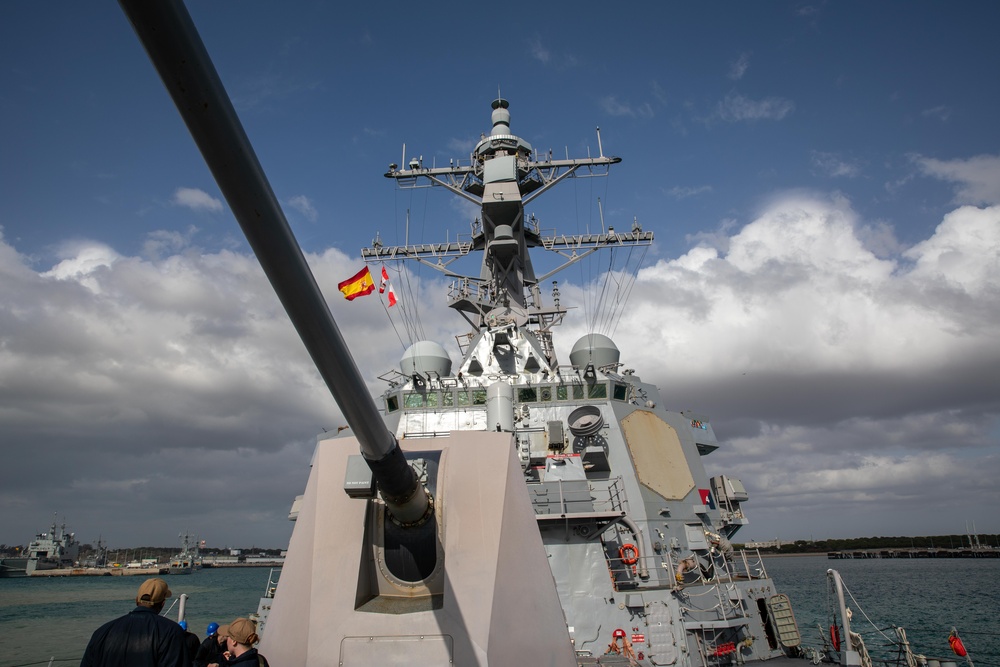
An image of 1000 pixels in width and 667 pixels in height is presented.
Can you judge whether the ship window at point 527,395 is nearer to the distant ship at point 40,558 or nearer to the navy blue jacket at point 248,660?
the navy blue jacket at point 248,660

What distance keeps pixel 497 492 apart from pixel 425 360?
10.9 m

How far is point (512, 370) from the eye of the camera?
493 inches

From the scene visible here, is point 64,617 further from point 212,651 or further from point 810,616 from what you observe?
point 212,651

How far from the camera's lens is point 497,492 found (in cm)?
359

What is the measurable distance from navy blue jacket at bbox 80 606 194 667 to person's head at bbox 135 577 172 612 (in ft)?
0.16

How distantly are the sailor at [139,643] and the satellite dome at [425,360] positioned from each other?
455 inches

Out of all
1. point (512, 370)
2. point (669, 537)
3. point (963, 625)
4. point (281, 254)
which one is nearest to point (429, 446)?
point (281, 254)

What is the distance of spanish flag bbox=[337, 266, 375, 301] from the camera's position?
11211 millimetres

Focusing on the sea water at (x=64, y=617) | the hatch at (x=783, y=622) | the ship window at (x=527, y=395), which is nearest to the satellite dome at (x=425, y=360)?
the ship window at (x=527, y=395)

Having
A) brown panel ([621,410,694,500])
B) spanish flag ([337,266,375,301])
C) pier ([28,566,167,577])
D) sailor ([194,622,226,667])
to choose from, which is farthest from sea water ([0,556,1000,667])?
pier ([28,566,167,577])

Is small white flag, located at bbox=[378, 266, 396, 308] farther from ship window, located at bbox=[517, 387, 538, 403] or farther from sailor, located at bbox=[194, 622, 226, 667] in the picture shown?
sailor, located at bbox=[194, 622, 226, 667]

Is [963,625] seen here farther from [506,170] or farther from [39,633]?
[39,633]

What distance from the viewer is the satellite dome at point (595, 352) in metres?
14.5

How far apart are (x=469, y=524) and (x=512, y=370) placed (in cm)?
908
